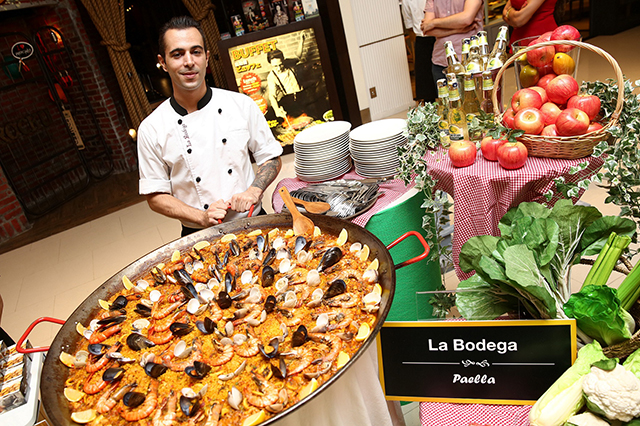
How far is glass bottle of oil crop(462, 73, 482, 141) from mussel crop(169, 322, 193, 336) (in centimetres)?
154

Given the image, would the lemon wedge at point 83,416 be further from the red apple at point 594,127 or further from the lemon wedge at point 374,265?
the red apple at point 594,127

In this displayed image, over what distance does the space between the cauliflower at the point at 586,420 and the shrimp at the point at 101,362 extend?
137 cm

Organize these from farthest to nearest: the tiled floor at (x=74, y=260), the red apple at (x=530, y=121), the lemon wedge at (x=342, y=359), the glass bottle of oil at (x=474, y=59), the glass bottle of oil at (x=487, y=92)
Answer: the tiled floor at (x=74, y=260), the glass bottle of oil at (x=474, y=59), the glass bottle of oil at (x=487, y=92), the red apple at (x=530, y=121), the lemon wedge at (x=342, y=359)

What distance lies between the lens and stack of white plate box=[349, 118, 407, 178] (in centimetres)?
232

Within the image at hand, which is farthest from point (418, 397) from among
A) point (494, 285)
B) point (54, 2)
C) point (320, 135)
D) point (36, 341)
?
point (54, 2)

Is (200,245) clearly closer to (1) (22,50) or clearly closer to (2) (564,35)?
(2) (564,35)

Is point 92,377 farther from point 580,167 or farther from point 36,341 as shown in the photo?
point 36,341

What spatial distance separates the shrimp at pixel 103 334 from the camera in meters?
1.60

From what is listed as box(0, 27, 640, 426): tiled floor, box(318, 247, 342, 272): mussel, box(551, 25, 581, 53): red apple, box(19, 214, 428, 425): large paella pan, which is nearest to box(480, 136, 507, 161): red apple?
box(551, 25, 581, 53): red apple

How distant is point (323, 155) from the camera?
248cm

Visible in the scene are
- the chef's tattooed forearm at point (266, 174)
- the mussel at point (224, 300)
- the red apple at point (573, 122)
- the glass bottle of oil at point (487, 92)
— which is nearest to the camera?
the mussel at point (224, 300)

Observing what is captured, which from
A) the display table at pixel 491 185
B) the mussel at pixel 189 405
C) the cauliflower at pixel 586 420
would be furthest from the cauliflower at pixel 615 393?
Result: the display table at pixel 491 185

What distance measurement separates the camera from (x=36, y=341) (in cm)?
362

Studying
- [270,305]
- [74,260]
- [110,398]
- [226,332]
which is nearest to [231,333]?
[226,332]
